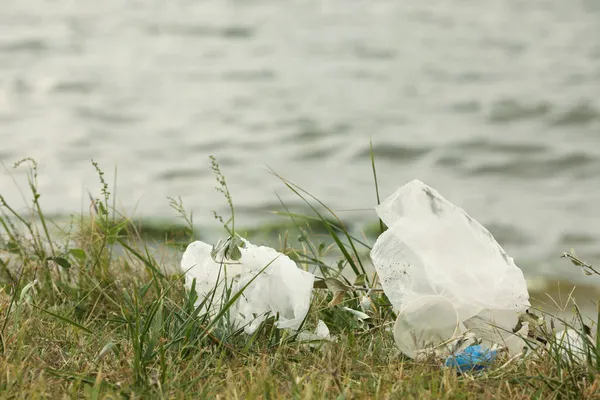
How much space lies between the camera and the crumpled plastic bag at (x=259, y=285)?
2207mm

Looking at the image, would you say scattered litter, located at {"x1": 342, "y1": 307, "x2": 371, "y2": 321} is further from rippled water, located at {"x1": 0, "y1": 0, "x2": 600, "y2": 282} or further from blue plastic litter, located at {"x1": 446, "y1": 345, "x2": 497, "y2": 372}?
rippled water, located at {"x1": 0, "y1": 0, "x2": 600, "y2": 282}

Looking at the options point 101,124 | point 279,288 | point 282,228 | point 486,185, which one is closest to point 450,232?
point 279,288

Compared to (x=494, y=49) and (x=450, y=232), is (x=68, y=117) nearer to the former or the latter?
(x=494, y=49)

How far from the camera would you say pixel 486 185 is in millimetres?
6719

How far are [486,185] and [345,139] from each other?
1615 mm

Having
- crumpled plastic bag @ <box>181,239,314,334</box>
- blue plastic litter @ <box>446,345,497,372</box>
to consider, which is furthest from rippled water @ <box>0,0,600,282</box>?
blue plastic litter @ <box>446,345,497,372</box>

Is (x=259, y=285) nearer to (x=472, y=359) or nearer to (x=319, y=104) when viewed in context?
(x=472, y=359)

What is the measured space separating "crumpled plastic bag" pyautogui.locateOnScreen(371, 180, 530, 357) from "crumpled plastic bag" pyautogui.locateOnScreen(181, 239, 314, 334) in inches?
8.4

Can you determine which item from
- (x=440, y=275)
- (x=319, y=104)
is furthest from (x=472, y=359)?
(x=319, y=104)

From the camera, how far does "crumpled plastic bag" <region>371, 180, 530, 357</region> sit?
209cm

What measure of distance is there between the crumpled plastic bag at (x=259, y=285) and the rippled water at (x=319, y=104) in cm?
Result: 241

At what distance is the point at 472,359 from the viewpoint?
201cm

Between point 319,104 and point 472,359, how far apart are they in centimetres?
729

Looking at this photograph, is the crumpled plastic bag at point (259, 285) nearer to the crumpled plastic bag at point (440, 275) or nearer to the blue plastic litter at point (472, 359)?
the crumpled plastic bag at point (440, 275)
